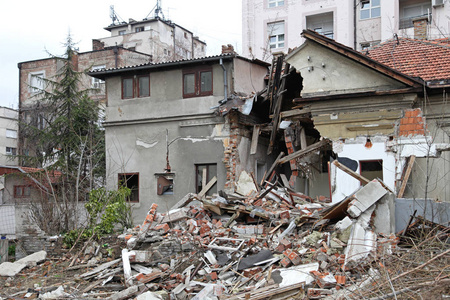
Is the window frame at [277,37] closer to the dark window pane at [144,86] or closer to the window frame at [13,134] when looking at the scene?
the dark window pane at [144,86]

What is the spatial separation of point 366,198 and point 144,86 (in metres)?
11.8

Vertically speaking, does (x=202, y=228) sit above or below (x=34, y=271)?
above

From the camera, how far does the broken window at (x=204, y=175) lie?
1723 centimetres

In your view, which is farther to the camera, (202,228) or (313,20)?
(313,20)

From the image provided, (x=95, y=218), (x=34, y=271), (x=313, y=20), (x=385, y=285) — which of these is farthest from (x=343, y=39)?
(x=385, y=285)

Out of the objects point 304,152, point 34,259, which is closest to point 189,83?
Answer: point 304,152

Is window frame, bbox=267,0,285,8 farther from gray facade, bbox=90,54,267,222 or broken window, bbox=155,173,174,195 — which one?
broken window, bbox=155,173,174,195

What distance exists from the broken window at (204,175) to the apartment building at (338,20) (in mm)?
11182

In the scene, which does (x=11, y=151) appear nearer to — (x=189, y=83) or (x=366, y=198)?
(x=189, y=83)

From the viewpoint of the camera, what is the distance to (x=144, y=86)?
18.7 m

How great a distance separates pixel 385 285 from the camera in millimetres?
5188

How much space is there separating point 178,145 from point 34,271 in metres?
7.34

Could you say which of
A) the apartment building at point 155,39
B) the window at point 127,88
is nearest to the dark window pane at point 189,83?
the window at point 127,88

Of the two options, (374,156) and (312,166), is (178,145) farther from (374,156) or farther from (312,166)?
(374,156)
